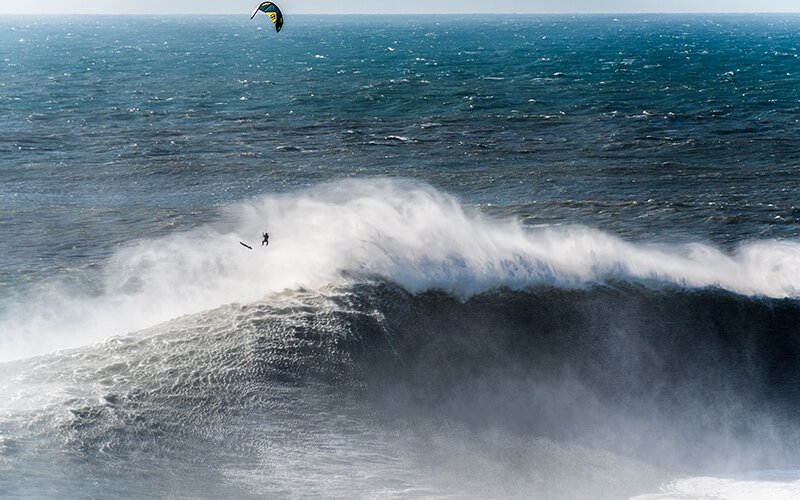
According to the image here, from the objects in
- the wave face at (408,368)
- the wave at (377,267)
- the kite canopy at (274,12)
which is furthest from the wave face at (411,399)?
the kite canopy at (274,12)

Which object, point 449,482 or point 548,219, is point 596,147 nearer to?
point 548,219

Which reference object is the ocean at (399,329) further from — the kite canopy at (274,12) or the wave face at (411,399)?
the kite canopy at (274,12)

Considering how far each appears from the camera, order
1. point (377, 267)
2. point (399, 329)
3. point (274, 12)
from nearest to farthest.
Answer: point (399, 329) → point (377, 267) → point (274, 12)

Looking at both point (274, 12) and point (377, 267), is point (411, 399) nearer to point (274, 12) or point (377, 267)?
point (377, 267)

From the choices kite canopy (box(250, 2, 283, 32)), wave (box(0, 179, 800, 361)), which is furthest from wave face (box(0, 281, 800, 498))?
kite canopy (box(250, 2, 283, 32))

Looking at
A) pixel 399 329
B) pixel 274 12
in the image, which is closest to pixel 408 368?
pixel 399 329
